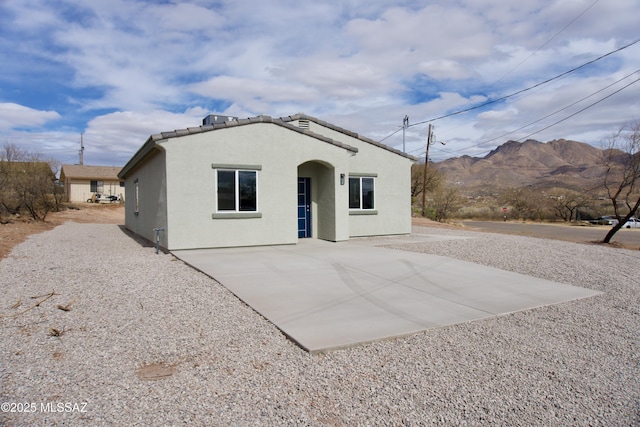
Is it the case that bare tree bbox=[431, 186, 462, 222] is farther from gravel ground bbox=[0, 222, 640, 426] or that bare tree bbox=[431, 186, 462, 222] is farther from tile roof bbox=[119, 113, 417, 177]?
gravel ground bbox=[0, 222, 640, 426]

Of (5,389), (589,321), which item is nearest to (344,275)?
(589,321)

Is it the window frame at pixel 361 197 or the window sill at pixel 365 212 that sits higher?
the window frame at pixel 361 197

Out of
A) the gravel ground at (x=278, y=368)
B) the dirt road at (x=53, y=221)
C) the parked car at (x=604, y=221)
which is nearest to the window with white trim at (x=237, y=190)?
the gravel ground at (x=278, y=368)

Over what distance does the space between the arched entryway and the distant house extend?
132 ft

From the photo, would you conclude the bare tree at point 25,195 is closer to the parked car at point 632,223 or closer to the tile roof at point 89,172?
the tile roof at point 89,172

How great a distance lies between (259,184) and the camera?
12875 millimetres

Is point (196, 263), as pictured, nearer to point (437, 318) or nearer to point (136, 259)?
point (136, 259)

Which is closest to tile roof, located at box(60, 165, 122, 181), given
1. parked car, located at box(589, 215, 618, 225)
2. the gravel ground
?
the gravel ground

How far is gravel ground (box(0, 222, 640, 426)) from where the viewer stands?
341 cm

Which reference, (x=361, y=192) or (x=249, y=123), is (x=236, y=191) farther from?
(x=361, y=192)

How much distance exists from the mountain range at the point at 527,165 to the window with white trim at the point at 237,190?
100668 mm

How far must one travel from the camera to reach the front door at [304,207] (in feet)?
49.6

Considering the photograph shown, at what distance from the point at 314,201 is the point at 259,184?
9.42 feet

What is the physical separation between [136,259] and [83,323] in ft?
18.4
